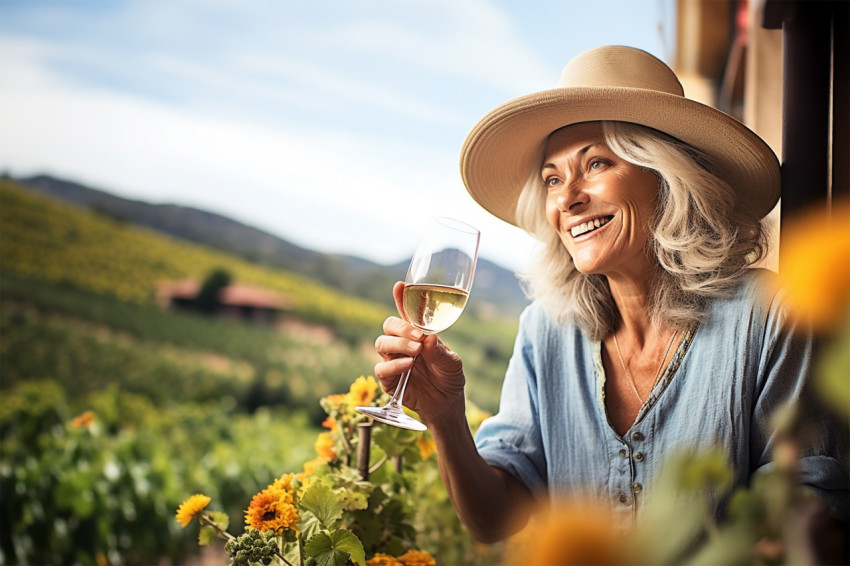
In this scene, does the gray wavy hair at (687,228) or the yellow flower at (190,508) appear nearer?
the yellow flower at (190,508)

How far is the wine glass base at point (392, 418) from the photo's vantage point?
1188 millimetres

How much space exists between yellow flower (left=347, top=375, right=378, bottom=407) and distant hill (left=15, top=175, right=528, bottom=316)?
237 inches

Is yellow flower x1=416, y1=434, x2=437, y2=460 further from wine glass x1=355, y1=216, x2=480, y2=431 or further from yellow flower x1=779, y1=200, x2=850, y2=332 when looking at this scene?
yellow flower x1=779, y1=200, x2=850, y2=332

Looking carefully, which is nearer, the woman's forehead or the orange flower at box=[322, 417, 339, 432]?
the orange flower at box=[322, 417, 339, 432]

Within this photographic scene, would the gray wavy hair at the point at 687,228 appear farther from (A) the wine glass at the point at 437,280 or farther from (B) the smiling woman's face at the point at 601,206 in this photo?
(A) the wine glass at the point at 437,280

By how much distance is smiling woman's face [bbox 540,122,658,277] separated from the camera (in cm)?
151

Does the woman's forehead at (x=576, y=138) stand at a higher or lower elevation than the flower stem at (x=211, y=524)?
higher

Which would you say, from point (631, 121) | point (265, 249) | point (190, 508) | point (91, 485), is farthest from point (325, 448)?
point (265, 249)

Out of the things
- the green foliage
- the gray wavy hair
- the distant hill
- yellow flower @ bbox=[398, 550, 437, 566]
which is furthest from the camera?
the distant hill

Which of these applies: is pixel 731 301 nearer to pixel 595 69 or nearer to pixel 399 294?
pixel 595 69

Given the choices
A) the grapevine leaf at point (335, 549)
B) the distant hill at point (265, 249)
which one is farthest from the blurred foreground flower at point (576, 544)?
the distant hill at point (265, 249)

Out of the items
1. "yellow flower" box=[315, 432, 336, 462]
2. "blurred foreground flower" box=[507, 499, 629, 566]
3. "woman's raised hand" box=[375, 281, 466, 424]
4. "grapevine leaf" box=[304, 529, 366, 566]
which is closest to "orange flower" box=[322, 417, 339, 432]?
"yellow flower" box=[315, 432, 336, 462]

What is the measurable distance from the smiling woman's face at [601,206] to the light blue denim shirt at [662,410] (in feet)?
0.72

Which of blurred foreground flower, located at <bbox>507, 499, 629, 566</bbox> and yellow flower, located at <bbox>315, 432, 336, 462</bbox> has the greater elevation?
blurred foreground flower, located at <bbox>507, 499, 629, 566</bbox>
